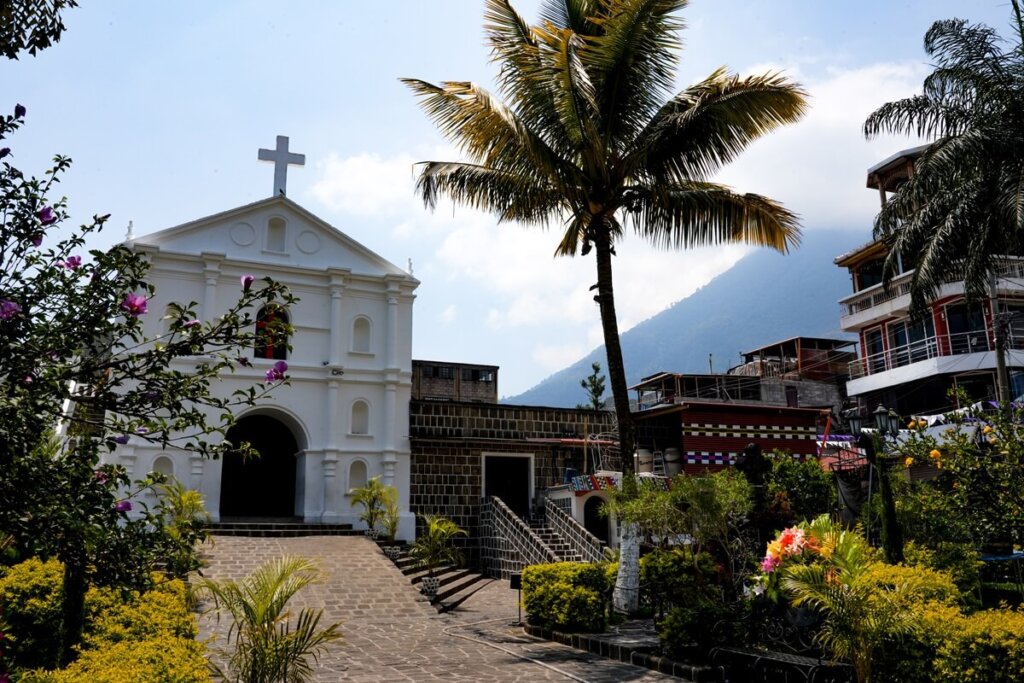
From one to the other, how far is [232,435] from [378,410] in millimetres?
3912

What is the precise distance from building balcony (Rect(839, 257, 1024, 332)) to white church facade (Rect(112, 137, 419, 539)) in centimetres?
1663

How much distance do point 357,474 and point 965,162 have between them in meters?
16.1

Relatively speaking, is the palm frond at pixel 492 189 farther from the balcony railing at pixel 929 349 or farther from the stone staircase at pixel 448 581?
the balcony railing at pixel 929 349

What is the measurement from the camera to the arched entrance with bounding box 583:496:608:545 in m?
21.8

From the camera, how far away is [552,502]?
71.7 ft

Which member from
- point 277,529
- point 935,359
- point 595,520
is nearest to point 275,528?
point 277,529

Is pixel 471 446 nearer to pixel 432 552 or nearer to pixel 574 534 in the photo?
pixel 574 534

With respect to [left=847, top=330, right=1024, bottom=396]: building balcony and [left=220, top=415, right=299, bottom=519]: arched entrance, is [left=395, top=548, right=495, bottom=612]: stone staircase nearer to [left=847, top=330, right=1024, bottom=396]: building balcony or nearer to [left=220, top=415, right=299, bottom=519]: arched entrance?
[left=220, top=415, right=299, bottom=519]: arched entrance

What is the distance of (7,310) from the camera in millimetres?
3793

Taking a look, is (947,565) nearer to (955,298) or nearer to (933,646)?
(933,646)

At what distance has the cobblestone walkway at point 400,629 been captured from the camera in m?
9.25

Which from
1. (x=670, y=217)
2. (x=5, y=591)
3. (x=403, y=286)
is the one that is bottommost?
(x=5, y=591)

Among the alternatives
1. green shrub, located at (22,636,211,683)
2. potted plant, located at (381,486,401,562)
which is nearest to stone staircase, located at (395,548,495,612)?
potted plant, located at (381,486,401,562)

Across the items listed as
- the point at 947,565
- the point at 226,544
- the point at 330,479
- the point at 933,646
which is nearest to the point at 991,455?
the point at 933,646
